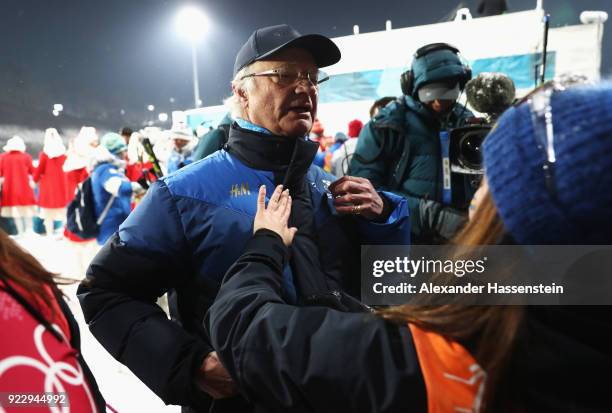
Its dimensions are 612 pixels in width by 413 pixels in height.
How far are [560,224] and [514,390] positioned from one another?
9.8 inches

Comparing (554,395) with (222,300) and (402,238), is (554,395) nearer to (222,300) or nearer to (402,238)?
(222,300)

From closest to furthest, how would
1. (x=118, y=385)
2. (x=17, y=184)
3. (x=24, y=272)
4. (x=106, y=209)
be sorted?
(x=24, y=272) → (x=118, y=385) → (x=106, y=209) → (x=17, y=184)

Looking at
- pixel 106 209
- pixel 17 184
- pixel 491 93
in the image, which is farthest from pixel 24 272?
pixel 17 184

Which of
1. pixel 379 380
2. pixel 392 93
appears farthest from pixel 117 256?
pixel 392 93

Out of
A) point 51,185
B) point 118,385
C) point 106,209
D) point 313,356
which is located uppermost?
point 313,356

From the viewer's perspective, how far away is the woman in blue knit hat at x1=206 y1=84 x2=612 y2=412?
0.59 metres

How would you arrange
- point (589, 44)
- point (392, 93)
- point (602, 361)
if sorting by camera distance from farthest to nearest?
point (392, 93) < point (589, 44) < point (602, 361)

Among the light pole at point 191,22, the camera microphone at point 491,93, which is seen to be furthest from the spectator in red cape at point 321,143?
the light pole at point 191,22

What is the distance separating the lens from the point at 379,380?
0.68 meters

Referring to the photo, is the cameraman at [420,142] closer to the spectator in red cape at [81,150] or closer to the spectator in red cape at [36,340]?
the spectator in red cape at [36,340]

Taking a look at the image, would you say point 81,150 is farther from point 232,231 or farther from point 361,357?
point 361,357

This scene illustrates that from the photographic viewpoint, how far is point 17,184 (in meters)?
7.89

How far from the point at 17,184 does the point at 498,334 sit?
361 inches

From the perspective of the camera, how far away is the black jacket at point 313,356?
0.68m
